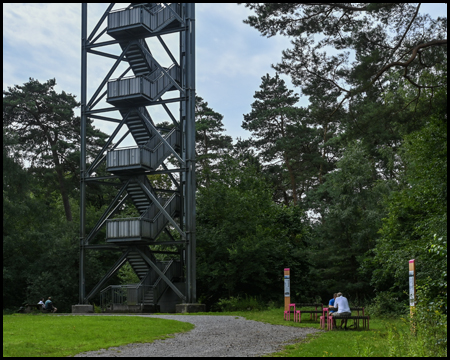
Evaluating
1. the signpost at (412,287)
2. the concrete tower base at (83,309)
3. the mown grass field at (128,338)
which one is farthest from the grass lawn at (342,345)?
the concrete tower base at (83,309)

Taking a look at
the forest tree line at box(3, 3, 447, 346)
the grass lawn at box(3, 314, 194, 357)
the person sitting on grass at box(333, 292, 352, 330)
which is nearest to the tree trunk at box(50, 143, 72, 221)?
the forest tree line at box(3, 3, 447, 346)

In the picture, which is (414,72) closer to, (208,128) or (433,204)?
(433,204)

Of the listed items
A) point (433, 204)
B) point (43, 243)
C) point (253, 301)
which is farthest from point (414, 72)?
point (43, 243)

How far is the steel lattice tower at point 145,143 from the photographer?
1085 inches

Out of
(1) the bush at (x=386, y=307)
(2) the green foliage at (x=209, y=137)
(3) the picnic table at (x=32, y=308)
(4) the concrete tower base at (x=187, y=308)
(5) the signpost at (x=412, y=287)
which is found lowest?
(3) the picnic table at (x=32, y=308)

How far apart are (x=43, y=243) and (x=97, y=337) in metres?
26.3

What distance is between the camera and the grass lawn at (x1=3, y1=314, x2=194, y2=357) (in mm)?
Result: 11641

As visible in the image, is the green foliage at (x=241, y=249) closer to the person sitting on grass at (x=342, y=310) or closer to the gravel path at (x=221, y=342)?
the gravel path at (x=221, y=342)

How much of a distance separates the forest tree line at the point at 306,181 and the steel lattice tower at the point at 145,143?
243 cm

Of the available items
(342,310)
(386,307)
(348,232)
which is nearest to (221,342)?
(342,310)

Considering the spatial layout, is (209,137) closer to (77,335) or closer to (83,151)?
(83,151)

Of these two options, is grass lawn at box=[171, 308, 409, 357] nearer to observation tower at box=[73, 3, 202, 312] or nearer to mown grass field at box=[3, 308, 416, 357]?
mown grass field at box=[3, 308, 416, 357]

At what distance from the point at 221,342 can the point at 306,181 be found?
36.4 m

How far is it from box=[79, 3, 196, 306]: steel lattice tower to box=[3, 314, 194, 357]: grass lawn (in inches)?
375
